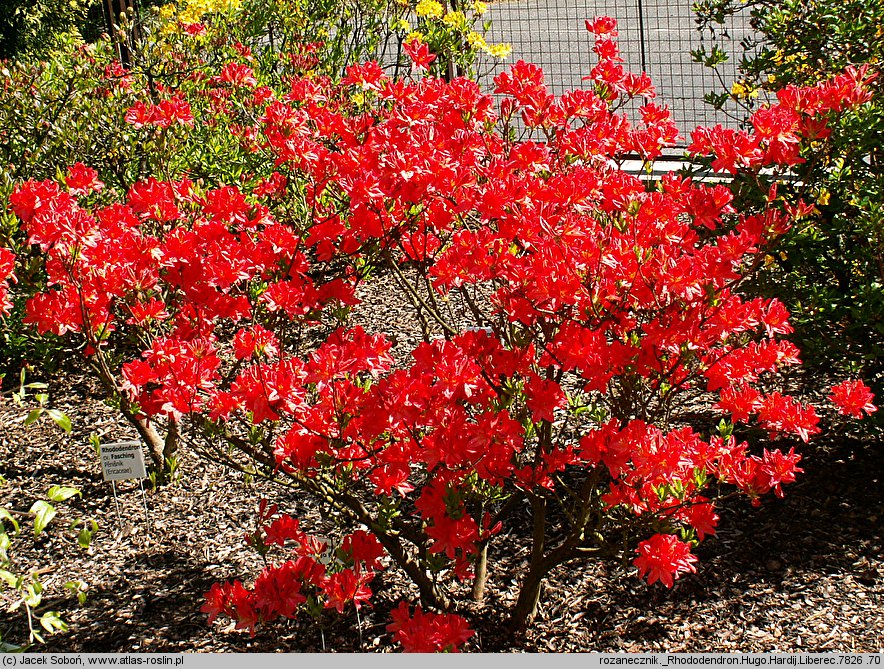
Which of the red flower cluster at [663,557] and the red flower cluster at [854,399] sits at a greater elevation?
the red flower cluster at [854,399]

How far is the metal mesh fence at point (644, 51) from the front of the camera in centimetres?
857

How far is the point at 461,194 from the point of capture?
2203 mm

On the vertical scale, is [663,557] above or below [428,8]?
below

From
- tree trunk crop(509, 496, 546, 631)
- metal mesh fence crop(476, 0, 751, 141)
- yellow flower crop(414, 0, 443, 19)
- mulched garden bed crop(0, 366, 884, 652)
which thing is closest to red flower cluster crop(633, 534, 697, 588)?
tree trunk crop(509, 496, 546, 631)

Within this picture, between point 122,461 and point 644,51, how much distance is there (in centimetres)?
712

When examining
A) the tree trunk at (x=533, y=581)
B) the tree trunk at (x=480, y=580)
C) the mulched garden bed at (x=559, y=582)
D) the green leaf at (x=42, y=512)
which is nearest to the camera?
the green leaf at (x=42, y=512)

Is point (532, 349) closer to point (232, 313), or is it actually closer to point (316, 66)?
point (232, 313)

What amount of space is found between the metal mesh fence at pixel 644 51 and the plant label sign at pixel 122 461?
575 centimetres

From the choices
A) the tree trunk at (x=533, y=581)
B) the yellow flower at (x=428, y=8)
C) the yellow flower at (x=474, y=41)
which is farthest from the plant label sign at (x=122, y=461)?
the yellow flower at (x=474, y=41)

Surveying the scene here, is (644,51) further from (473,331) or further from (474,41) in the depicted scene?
(473,331)

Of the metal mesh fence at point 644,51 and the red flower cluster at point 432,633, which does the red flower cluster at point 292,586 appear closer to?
the red flower cluster at point 432,633

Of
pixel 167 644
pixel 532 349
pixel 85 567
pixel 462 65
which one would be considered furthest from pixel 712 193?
pixel 462 65

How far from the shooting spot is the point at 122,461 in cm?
303

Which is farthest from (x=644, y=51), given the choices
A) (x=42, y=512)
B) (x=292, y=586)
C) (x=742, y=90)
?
(x=42, y=512)
